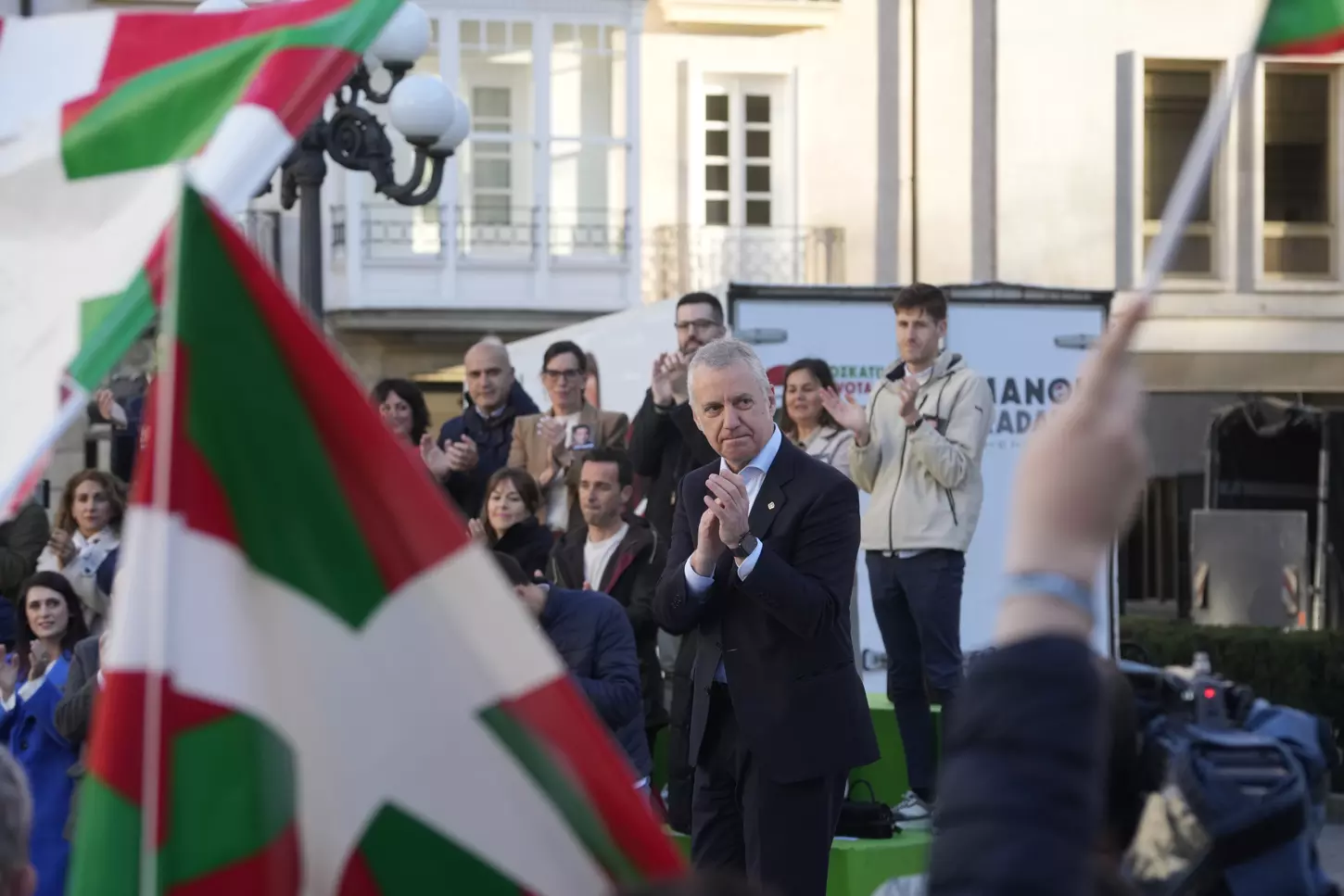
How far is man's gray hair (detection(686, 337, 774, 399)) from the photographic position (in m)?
5.70

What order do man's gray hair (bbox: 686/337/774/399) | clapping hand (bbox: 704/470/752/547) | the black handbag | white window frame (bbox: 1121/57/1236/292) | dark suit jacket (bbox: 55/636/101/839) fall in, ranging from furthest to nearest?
white window frame (bbox: 1121/57/1236/292), the black handbag, dark suit jacket (bbox: 55/636/101/839), man's gray hair (bbox: 686/337/774/399), clapping hand (bbox: 704/470/752/547)

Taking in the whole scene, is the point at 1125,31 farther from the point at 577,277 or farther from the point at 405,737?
the point at 405,737

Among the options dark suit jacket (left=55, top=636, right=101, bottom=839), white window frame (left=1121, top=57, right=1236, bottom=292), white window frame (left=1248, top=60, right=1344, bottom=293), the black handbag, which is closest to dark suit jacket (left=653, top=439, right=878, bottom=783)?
the black handbag

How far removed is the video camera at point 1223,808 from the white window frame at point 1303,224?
82.5 feet

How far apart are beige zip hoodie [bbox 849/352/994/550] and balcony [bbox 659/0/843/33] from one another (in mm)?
17937

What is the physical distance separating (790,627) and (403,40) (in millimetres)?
5792

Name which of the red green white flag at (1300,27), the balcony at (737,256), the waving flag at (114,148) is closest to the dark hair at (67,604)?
the waving flag at (114,148)

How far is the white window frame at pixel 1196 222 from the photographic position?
2642 cm

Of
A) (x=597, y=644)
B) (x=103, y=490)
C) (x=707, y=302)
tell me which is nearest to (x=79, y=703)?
(x=597, y=644)

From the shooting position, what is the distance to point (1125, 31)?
2638cm

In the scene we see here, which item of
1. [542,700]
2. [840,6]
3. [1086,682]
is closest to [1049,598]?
[1086,682]

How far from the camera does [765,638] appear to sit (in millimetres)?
5547

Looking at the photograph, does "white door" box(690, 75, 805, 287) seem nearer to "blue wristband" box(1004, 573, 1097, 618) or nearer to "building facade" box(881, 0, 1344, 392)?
"building facade" box(881, 0, 1344, 392)

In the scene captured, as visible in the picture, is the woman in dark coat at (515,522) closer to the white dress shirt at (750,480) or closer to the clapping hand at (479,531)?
the clapping hand at (479,531)
